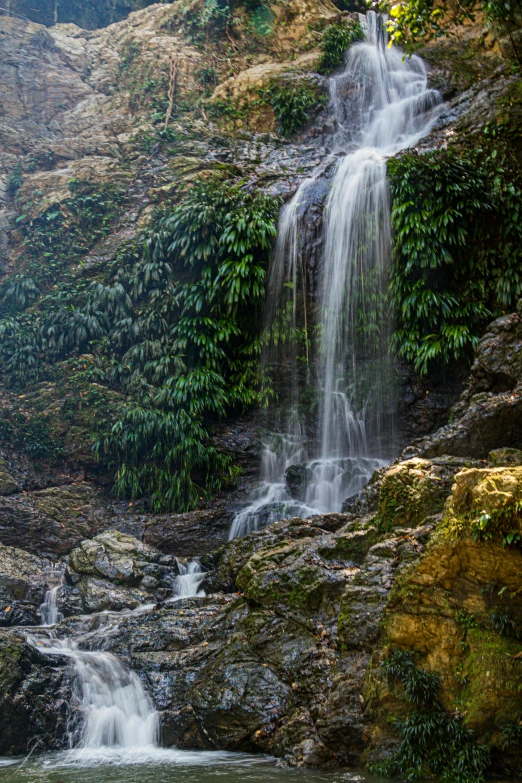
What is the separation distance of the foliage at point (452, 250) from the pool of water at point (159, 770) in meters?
8.51

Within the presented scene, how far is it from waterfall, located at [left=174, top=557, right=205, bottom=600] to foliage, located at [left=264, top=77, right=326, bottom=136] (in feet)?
44.9

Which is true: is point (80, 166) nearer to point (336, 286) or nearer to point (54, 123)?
point (54, 123)

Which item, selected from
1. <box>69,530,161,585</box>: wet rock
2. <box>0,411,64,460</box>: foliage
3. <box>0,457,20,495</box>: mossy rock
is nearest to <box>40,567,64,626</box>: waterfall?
<box>69,530,161,585</box>: wet rock

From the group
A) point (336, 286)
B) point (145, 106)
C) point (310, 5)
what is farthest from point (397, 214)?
point (310, 5)

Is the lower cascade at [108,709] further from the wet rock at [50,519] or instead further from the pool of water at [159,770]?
the wet rock at [50,519]

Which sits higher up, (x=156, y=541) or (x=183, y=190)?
(x=183, y=190)

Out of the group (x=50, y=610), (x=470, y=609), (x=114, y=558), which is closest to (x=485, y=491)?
(x=470, y=609)

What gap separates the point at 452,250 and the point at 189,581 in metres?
8.53

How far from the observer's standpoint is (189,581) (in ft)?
31.6

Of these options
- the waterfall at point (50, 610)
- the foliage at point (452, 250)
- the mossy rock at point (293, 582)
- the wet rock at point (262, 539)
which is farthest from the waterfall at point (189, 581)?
the foliage at point (452, 250)

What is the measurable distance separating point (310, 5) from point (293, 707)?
22.7 m

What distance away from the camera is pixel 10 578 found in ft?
30.8

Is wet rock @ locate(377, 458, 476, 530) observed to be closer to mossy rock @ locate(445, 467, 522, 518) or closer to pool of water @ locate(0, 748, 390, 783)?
mossy rock @ locate(445, 467, 522, 518)

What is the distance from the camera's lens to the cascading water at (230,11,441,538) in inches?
468
